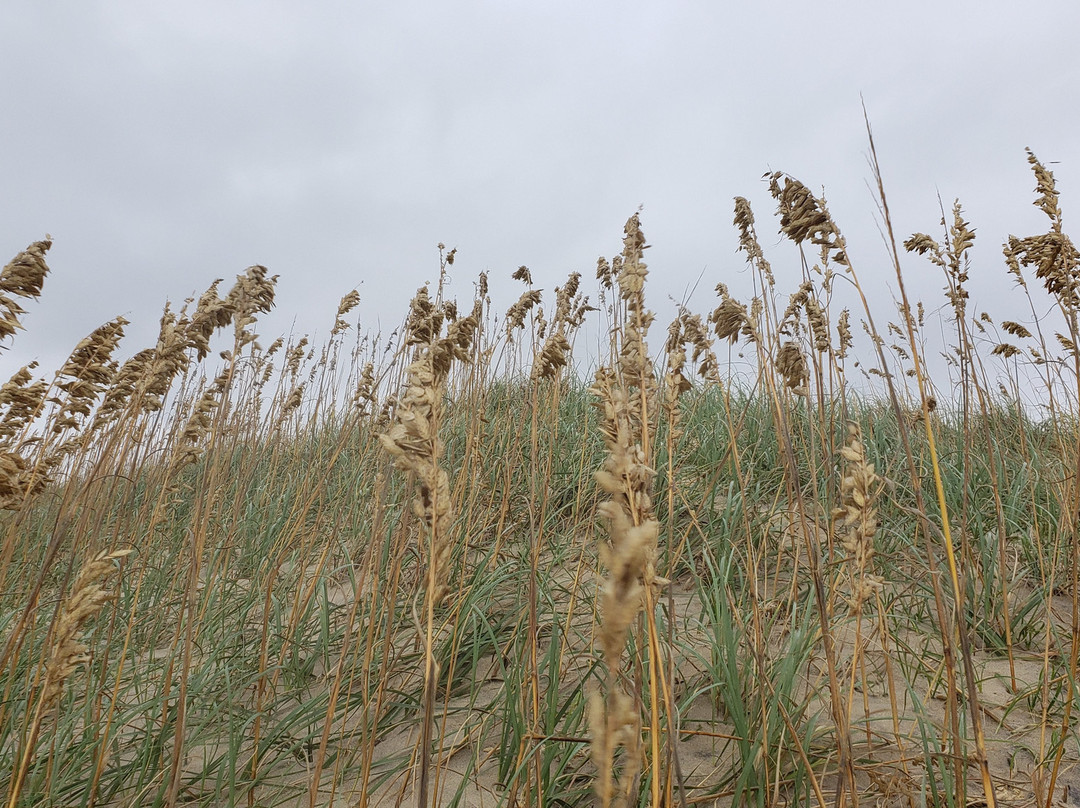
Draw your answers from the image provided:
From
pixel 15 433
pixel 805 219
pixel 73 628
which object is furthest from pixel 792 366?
pixel 15 433

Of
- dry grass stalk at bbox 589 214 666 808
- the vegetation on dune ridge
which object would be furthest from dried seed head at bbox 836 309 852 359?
dry grass stalk at bbox 589 214 666 808

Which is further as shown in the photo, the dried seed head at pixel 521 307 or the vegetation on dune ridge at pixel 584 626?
the dried seed head at pixel 521 307

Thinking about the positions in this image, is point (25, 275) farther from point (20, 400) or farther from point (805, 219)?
point (805, 219)

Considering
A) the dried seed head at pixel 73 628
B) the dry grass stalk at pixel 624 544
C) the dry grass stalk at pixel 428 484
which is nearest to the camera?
the dry grass stalk at pixel 624 544

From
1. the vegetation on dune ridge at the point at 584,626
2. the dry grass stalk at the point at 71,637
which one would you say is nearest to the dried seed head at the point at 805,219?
the vegetation on dune ridge at the point at 584,626

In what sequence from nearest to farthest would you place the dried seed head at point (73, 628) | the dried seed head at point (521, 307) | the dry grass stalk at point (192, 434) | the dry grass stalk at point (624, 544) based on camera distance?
the dry grass stalk at point (624, 544)
the dried seed head at point (73, 628)
the dry grass stalk at point (192, 434)
the dried seed head at point (521, 307)

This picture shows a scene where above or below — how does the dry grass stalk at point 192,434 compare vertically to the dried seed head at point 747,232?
below

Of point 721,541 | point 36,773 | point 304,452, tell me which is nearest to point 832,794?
point 721,541

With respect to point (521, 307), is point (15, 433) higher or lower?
lower

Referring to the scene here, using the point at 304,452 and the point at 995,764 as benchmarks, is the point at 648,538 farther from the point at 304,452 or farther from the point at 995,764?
the point at 304,452

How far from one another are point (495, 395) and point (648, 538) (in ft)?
19.1

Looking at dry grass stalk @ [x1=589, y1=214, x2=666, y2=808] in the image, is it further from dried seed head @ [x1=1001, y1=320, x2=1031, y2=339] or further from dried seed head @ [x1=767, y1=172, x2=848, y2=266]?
dried seed head @ [x1=1001, y1=320, x2=1031, y2=339]

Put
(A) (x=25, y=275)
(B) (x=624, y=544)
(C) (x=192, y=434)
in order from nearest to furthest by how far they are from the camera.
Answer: (B) (x=624, y=544) < (A) (x=25, y=275) < (C) (x=192, y=434)

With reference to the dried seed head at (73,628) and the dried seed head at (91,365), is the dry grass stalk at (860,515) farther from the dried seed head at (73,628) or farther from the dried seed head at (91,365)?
the dried seed head at (91,365)
